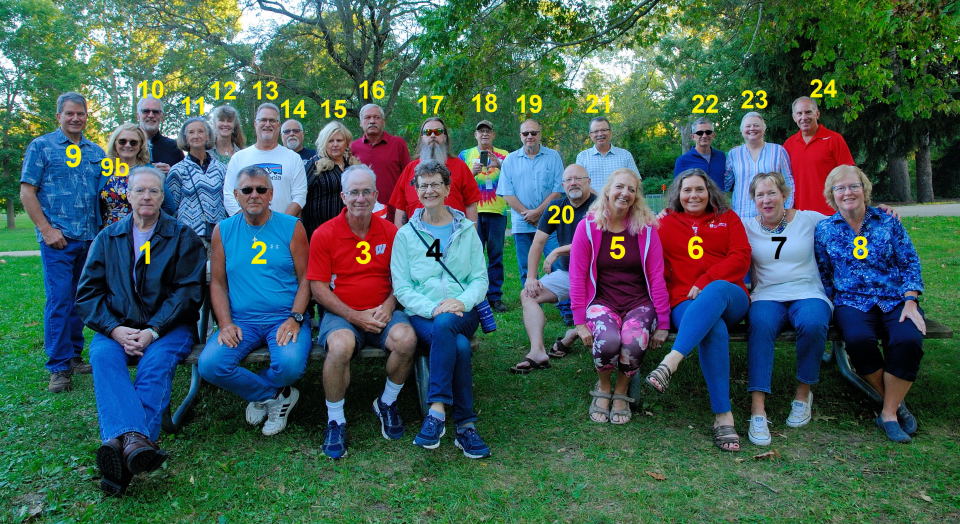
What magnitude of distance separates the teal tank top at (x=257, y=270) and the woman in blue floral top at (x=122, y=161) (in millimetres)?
1334

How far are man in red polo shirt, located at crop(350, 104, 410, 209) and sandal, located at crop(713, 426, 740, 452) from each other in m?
3.77

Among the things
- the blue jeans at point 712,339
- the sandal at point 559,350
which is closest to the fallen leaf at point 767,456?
the blue jeans at point 712,339

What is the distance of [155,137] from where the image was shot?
5734 millimetres

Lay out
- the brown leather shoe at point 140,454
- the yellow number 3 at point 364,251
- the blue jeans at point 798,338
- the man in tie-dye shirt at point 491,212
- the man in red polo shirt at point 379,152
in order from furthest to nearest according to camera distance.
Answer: the man in tie-dye shirt at point 491,212
the man in red polo shirt at point 379,152
the yellow number 3 at point 364,251
the blue jeans at point 798,338
the brown leather shoe at point 140,454

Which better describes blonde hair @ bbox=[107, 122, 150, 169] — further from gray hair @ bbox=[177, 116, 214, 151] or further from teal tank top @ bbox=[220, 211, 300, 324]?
teal tank top @ bbox=[220, 211, 300, 324]

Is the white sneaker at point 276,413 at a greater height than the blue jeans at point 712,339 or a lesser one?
lesser

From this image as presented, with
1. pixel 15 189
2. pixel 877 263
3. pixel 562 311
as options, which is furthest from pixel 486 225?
pixel 15 189

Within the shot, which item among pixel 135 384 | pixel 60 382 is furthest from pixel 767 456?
pixel 60 382

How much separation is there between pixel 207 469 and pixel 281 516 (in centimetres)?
74

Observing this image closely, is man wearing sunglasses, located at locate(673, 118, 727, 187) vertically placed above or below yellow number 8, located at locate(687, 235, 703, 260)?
above

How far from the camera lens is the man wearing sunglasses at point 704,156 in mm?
6094

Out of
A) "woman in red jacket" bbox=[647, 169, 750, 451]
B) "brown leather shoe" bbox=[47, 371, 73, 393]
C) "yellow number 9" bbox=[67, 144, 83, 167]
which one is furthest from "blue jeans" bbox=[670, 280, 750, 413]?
"yellow number 9" bbox=[67, 144, 83, 167]

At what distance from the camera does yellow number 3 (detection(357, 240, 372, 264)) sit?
427 cm

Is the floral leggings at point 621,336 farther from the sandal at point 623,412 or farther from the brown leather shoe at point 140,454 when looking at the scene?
the brown leather shoe at point 140,454
